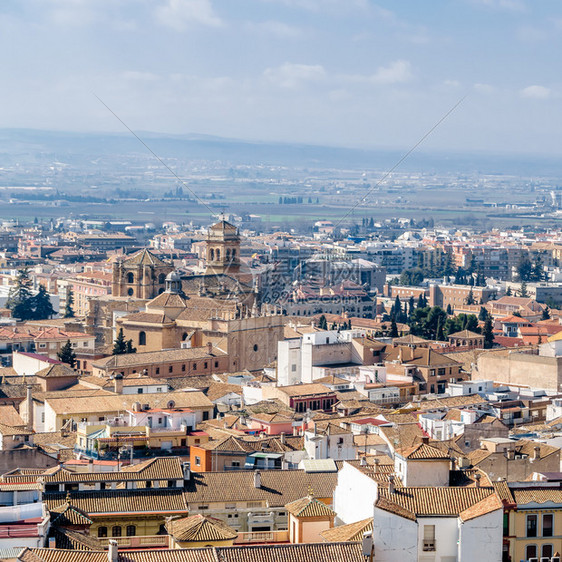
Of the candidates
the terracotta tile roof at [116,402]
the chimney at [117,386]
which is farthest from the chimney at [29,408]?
the chimney at [117,386]

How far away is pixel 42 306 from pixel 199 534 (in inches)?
1928

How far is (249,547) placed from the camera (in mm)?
14703

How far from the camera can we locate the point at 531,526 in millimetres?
16375

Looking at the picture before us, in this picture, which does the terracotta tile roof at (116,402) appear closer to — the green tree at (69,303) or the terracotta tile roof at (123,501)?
the terracotta tile roof at (123,501)

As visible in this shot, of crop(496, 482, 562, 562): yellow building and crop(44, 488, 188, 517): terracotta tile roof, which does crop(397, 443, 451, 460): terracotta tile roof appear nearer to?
crop(496, 482, 562, 562): yellow building

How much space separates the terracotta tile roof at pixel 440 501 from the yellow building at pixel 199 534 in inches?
70.5

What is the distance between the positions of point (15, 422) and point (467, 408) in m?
9.14

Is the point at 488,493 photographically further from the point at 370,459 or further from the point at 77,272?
the point at 77,272

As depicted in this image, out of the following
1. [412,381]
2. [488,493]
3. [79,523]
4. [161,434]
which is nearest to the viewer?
[488,493]

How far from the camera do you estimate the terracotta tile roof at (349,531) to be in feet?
50.1

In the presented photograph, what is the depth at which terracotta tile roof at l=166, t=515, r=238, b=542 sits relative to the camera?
1581cm

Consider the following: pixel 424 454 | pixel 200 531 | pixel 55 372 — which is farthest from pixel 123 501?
pixel 55 372

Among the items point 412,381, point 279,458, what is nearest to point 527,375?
point 412,381

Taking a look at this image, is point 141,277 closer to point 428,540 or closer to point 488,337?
point 488,337
